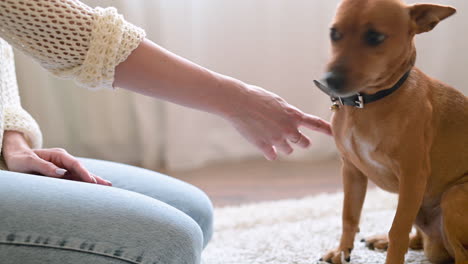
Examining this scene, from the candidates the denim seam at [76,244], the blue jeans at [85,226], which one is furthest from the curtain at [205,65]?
the denim seam at [76,244]

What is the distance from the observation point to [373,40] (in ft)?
3.87

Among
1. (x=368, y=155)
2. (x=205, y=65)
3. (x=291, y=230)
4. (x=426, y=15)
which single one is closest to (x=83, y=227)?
(x=368, y=155)

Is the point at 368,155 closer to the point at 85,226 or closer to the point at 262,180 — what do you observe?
the point at 85,226

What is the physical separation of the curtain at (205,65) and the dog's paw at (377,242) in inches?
44.3

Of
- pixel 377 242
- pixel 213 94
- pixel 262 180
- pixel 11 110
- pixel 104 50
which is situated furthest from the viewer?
pixel 262 180

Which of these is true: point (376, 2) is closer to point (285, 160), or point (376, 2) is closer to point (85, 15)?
point (85, 15)

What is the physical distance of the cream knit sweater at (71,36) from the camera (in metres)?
0.94

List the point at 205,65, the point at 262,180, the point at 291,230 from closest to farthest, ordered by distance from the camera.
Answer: the point at 291,230, the point at 262,180, the point at 205,65

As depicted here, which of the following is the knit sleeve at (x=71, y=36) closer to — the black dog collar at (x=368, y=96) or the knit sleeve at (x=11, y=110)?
the knit sleeve at (x=11, y=110)

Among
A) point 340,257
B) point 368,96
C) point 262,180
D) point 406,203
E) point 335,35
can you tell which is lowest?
point 262,180

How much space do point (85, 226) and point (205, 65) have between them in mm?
1755

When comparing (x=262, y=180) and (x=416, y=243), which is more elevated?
(x=416, y=243)

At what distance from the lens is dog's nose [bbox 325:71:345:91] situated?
3.80ft

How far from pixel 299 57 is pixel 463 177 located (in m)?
1.46
